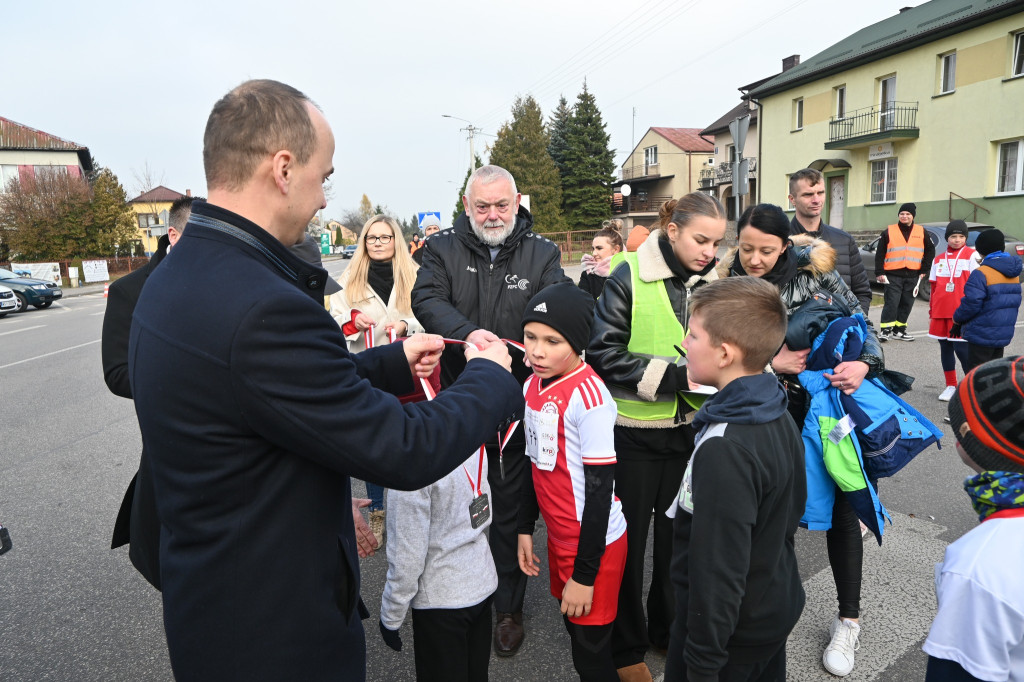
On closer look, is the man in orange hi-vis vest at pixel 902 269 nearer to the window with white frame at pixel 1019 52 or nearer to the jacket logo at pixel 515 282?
the jacket logo at pixel 515 282

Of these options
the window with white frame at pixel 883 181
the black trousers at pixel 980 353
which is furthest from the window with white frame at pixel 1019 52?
the black trousers at pixel 980 353

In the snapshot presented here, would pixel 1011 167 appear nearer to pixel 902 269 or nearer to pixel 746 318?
pixel 902 269

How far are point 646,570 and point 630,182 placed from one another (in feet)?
182

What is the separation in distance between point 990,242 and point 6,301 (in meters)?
25.2

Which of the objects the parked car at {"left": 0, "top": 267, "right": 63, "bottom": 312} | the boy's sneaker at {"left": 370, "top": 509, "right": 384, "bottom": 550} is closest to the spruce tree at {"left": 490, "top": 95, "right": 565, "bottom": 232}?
the parked car at {"left": 0, "top": 267, "right": 63, "bottom": 312}

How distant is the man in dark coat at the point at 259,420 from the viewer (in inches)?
50.3

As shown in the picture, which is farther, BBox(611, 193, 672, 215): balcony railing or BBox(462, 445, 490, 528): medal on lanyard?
BBox(611, 193, 672, 215): balcony railing

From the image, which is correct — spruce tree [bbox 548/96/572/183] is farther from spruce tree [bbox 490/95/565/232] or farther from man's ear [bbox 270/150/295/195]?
man's ear [bbox 270/150/295/195]

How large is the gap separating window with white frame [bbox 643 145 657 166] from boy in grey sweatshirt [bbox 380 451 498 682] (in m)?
55.8

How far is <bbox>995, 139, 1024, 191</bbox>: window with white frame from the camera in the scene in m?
20.7

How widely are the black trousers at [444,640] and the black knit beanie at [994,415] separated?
5.24 feet

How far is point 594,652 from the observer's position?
2.48 meters

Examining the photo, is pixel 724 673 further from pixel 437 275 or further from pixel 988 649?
pixel 437 275

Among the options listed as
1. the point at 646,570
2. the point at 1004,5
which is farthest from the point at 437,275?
the point at 1004,5
